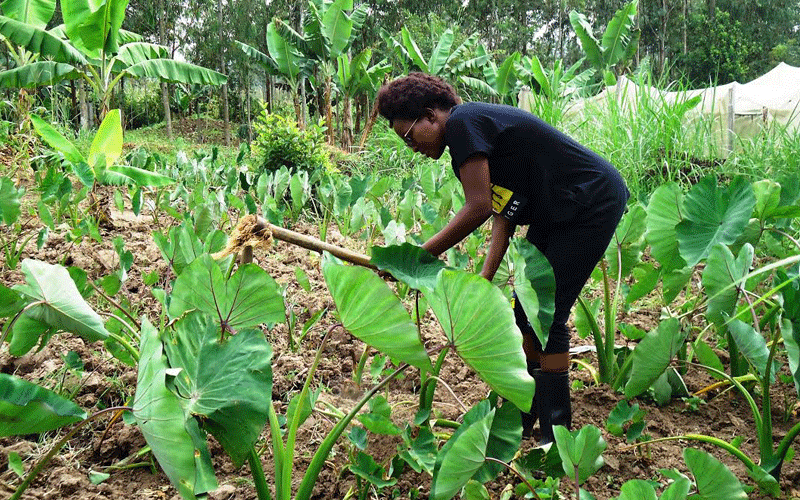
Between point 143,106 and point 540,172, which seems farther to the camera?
point 143,106

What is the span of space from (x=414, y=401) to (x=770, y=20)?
3067cm

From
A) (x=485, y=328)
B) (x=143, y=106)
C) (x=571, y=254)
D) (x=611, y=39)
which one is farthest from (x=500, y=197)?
(x=143, y=106)

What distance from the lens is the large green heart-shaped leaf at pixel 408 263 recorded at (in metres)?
1.11

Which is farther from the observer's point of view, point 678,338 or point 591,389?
point 591,389

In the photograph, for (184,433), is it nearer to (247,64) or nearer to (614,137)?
(614,137)

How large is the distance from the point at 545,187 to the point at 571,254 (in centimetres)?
18

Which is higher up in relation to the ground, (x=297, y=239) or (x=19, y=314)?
(x=297, y=239)

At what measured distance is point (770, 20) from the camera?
86.1 ft

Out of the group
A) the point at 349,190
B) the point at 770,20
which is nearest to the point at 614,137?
the point at 349,190

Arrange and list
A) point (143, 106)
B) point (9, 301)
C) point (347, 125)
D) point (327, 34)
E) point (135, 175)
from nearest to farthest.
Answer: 1. point (9, 301)
2. point (135, 175)
3. point (327, 34)
4. point (347, 125)
5. point (143, 106)

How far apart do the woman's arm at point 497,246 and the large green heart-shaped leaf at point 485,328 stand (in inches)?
22.8

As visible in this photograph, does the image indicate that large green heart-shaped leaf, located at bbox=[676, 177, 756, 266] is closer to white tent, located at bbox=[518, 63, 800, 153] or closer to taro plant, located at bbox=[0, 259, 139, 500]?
taro plant, located at bbox=[0, 259, 139, 500]

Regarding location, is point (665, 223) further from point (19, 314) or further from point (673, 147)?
point (673, 147)

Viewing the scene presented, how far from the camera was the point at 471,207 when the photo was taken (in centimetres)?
144
